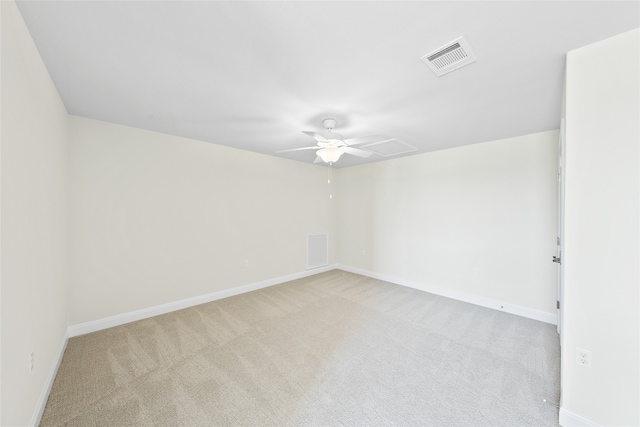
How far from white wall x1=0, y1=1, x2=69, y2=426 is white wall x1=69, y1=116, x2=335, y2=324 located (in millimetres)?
660

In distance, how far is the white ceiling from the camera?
1252 millimetres

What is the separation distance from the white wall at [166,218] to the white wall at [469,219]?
1.86 metres

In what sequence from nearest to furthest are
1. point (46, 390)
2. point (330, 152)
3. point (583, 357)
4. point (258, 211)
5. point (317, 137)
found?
point (583, 357) < point (46, 390) < point (317, 137) < point (330, 152) < point (258, 211)

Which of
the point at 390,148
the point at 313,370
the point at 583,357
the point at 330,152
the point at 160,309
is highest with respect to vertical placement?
the point at 390,148

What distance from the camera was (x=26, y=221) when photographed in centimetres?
143

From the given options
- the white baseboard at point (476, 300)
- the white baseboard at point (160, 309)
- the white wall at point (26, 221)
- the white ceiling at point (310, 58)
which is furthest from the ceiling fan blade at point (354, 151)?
the white baseboard at point (160, 309)

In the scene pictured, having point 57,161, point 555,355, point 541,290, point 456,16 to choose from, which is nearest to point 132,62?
point 57,161

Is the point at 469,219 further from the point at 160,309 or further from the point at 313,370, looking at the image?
the point at 160,309

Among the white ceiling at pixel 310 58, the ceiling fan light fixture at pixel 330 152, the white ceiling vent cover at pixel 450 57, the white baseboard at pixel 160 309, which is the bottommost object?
the white baseboard at pixel 160 309

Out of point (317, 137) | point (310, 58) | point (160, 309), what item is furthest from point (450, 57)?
point (160, 309)

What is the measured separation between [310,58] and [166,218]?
2.90 m

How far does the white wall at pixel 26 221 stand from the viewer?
1.18 metres

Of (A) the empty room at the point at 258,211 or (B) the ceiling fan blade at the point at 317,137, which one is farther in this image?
(B) the ceiling fan blade at the point at 317,137

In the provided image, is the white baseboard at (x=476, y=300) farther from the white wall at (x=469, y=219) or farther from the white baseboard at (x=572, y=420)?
the white baseboard at (x=572, y=420)
